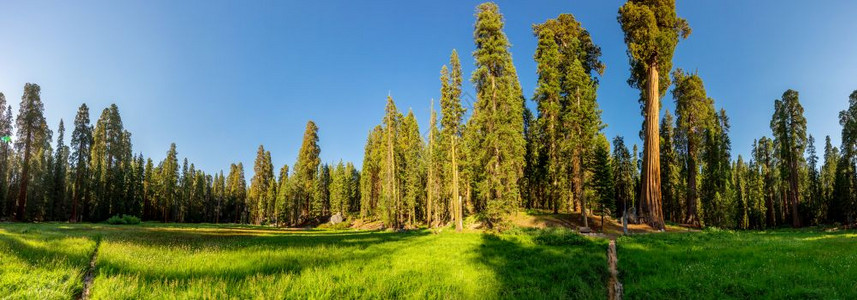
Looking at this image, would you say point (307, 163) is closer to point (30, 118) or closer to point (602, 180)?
point (30, 118)

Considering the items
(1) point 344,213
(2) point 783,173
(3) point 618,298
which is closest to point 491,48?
(3) point 618,298

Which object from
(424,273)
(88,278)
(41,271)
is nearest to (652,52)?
(424,273)

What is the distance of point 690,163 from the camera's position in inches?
1676

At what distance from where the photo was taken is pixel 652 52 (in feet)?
104

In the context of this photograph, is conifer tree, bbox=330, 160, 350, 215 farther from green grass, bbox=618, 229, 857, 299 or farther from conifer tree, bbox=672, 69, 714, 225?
green grass, bbox=618, 229, 857, 299

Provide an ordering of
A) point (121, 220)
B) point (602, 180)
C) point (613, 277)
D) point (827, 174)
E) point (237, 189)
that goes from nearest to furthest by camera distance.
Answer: point (613, 277) < point (602, 180) < point (121, 220) < point (827, 174) < point (237, 189)

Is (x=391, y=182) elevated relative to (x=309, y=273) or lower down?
elevated

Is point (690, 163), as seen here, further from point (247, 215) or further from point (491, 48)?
point (247, 215)

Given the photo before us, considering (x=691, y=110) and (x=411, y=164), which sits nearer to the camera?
(x=691, y=110)

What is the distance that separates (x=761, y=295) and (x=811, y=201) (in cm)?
8284

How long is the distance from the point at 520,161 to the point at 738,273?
23.9 m

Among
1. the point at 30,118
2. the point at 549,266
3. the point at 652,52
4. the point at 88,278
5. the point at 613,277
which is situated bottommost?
the point at 613,277

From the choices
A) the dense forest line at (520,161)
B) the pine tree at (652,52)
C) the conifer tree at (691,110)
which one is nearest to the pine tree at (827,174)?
the dense forest line at (520,161)

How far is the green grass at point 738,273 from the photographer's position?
947 centimetres
